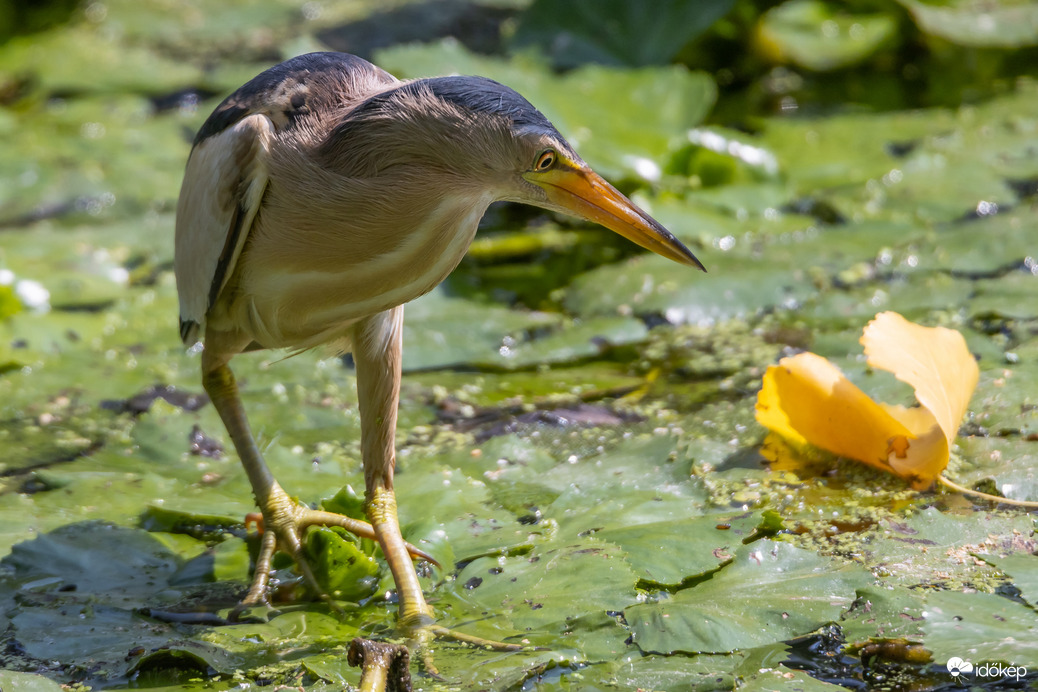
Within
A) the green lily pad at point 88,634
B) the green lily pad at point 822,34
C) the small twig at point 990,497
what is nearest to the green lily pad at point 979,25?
the green lily pad at point 822,34

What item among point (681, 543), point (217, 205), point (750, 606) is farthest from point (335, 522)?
point (750, 606)

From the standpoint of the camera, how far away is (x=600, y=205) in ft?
7.62

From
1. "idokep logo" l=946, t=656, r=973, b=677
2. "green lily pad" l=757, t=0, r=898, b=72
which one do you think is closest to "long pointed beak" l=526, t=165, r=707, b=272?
"idokep logo" l=946, t=656, r=973, b=677

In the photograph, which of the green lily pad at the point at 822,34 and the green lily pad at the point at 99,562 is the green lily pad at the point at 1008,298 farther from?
the green lily pad at the point at 99,562

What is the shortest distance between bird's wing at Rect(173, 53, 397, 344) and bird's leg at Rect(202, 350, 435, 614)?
17 cm

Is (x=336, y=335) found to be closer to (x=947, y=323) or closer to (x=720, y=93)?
(x=947, y=323)

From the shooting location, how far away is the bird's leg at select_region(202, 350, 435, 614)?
2514mm

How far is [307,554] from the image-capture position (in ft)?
8.25

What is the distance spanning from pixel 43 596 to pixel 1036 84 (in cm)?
531

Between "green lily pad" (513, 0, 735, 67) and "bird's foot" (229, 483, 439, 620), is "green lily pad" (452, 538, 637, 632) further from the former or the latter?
"green lily pad" (513, 0, 735, 67)

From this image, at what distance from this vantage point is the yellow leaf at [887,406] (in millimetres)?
2428

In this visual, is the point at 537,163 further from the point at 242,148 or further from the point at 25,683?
the point at 25,683

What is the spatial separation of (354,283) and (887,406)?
129 centimetres

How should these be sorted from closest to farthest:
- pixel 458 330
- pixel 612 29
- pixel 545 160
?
pixel 545 160 → pixel 458 330 → pixel 612 29
